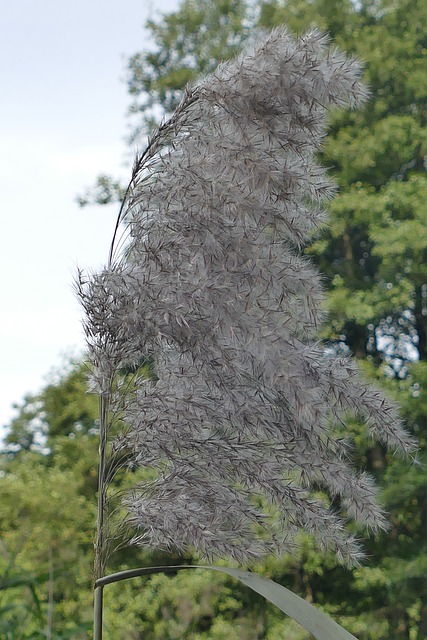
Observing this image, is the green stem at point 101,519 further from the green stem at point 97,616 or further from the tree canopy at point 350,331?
the tree canopy at point 350,331

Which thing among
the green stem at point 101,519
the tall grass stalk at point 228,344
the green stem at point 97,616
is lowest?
the green stem at point 97,616

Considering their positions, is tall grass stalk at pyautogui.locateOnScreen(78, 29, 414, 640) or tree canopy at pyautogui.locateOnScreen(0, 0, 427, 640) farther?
tree canopy at pyautogui.locateOnScreen(0, 0, 427, 640)

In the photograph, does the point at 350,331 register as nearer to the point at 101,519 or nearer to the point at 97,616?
the point at 101,519

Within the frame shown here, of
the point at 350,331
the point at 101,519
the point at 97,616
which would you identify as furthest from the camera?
the point at 350,331

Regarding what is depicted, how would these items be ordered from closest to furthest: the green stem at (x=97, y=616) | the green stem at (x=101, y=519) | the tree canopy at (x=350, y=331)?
the green stem at (x=97, y=616) < the green stem at (x=101, y=519) < the tree canopy at (x=350, y=331)

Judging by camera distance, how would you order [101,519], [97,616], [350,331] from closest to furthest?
[97,616], [101,519], [350,331]

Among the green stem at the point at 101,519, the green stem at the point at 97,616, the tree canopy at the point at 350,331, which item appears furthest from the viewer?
the tree canopy at the point at 350,331

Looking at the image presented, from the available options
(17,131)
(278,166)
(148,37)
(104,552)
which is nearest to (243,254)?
(278,166)

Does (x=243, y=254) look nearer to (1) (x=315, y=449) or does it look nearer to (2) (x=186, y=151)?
(2) (x=186, y=151)

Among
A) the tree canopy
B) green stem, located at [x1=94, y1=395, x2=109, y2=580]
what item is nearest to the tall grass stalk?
green stem, located at [x1=94, y1=395, x2=109, y2=580]

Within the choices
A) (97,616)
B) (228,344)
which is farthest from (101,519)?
(228,344)

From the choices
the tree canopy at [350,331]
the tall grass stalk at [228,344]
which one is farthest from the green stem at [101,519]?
the tree canopy at [350,331]

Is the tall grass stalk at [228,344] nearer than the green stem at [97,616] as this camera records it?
No

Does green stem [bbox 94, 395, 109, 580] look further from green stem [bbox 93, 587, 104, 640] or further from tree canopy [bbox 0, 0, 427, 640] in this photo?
tree canopy [bbox 0, 0, 427, 640]
